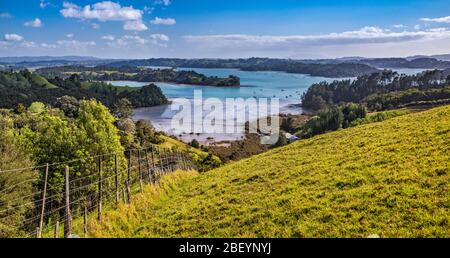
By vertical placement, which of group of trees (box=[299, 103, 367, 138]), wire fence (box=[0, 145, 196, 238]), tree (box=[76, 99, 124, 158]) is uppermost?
tree (box=[76, 99, 124, 158])

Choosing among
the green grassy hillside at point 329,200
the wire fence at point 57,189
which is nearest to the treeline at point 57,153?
the wire fence at point 57,189

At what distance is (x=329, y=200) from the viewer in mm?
12047

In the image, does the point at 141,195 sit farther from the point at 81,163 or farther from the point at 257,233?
the point at 81,163

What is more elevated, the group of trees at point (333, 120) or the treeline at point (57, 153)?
the treeline at point (57, 153)

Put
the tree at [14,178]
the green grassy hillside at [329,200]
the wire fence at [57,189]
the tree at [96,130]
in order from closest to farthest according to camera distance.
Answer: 1. the green grassy hillside at [329,200]
2. the wire fence at [57,189]
3. the tree at [14,178]
4. the tree at [96,130]

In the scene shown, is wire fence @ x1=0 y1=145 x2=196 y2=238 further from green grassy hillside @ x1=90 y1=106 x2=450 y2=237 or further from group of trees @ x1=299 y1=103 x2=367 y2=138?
group of trees @ x1=299 y1=103 x2=367 y2=138

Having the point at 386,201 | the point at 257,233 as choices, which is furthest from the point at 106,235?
the point at 386,201

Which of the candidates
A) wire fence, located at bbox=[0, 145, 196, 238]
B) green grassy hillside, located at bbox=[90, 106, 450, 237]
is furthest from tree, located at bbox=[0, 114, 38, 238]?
green grassy hillside, located at bbox=[90, 106, 450, 237]

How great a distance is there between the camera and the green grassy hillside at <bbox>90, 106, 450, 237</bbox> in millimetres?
9625

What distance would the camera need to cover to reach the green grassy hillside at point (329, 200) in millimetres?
9625

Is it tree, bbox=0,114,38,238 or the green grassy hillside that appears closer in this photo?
the green grassy hillside

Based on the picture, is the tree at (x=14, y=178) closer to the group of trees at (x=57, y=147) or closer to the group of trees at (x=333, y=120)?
the group of trees at (x=57, y=147)

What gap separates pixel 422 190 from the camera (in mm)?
10742
